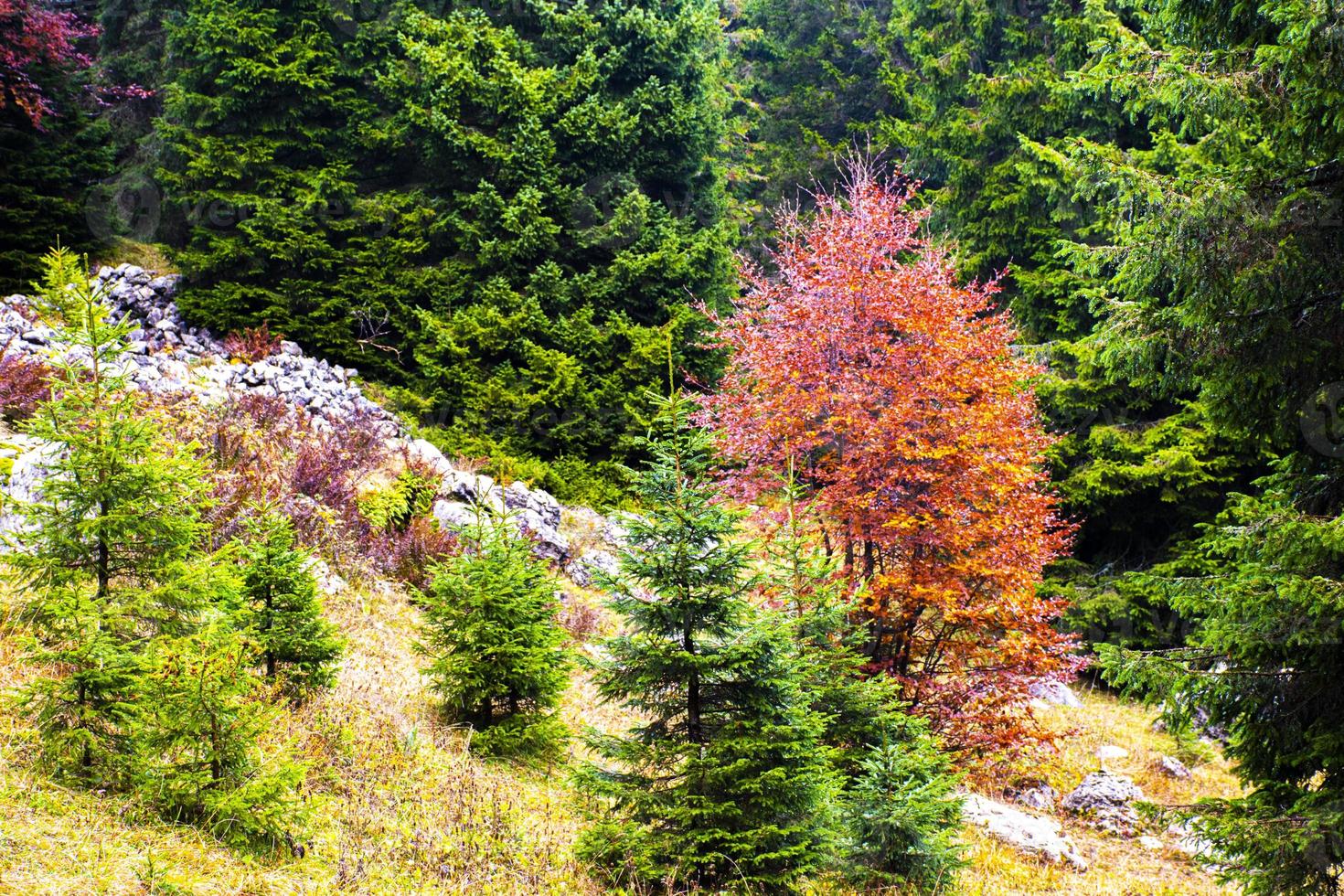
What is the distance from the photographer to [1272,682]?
4.75m

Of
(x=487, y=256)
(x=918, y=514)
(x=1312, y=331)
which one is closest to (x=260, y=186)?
(x=487, y=256)

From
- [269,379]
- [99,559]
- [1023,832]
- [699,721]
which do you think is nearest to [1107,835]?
[1023,832]

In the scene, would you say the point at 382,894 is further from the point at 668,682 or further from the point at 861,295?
the point at 861,295

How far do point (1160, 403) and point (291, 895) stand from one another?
1346 cm

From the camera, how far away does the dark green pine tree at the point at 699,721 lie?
4.45 metres

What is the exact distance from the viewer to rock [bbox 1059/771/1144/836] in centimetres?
820

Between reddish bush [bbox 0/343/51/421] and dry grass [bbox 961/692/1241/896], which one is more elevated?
reddish bush [bbox 0/343/51/421]

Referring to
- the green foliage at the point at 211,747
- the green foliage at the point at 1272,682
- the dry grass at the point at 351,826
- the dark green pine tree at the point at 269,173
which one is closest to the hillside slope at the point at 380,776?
the dry grass at the point at 351,826

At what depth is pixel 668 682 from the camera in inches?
185

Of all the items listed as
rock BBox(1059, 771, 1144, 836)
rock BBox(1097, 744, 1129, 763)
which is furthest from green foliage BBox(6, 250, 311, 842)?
rock BBox(1097, 744, 1129, 763)

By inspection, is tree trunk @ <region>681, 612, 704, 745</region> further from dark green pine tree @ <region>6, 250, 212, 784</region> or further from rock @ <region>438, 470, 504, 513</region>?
rock @ <region>438, 470, 504, 513</region>

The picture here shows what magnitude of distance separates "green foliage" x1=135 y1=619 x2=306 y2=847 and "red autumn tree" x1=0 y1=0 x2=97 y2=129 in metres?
11.6

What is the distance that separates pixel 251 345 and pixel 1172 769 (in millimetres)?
13091

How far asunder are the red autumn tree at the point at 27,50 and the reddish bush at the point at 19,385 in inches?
185
